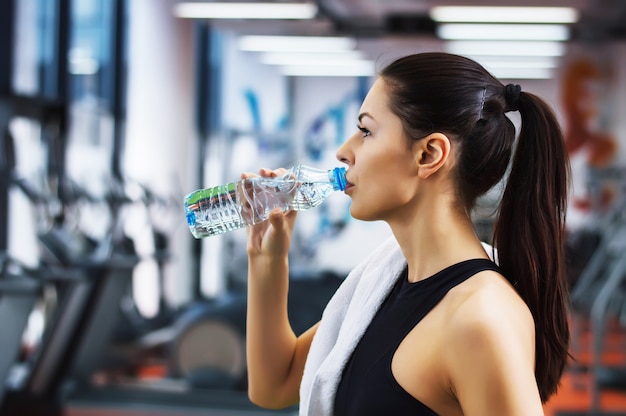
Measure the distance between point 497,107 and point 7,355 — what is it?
10.8 feet

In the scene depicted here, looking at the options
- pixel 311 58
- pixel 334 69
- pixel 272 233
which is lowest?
pixel 334 69

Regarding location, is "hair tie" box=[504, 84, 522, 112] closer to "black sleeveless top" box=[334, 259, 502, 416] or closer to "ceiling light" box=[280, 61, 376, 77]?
"black sleeveless top" box=[334, 259, 502, 416]

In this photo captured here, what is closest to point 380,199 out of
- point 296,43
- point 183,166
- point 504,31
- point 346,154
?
point 346,154

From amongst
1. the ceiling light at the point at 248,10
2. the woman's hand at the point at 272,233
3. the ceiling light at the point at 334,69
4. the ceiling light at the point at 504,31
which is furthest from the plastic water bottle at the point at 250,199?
the ceiling light at the point at 334,69

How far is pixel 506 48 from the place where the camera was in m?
8.12

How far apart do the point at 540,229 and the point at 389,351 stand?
0.25 m

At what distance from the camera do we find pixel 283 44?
770 cm

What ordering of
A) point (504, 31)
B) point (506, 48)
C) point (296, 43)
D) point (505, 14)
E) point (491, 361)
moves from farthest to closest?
point (506, 48), point (296, 43), point (504, 31), point (505, 14), point (491, 361)

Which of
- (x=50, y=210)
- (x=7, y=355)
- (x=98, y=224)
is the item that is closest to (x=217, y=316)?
(x=50, y=210)

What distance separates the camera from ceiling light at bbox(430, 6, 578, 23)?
20.7 ft

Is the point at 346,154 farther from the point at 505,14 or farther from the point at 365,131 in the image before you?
the point at 505,14

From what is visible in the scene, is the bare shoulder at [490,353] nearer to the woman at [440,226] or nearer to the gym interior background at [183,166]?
the woman at [440,226]

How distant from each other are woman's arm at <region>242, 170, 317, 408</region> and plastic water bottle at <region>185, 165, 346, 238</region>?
41 millimetres

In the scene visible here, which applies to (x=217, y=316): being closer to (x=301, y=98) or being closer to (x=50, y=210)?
(x=50, y=210)
